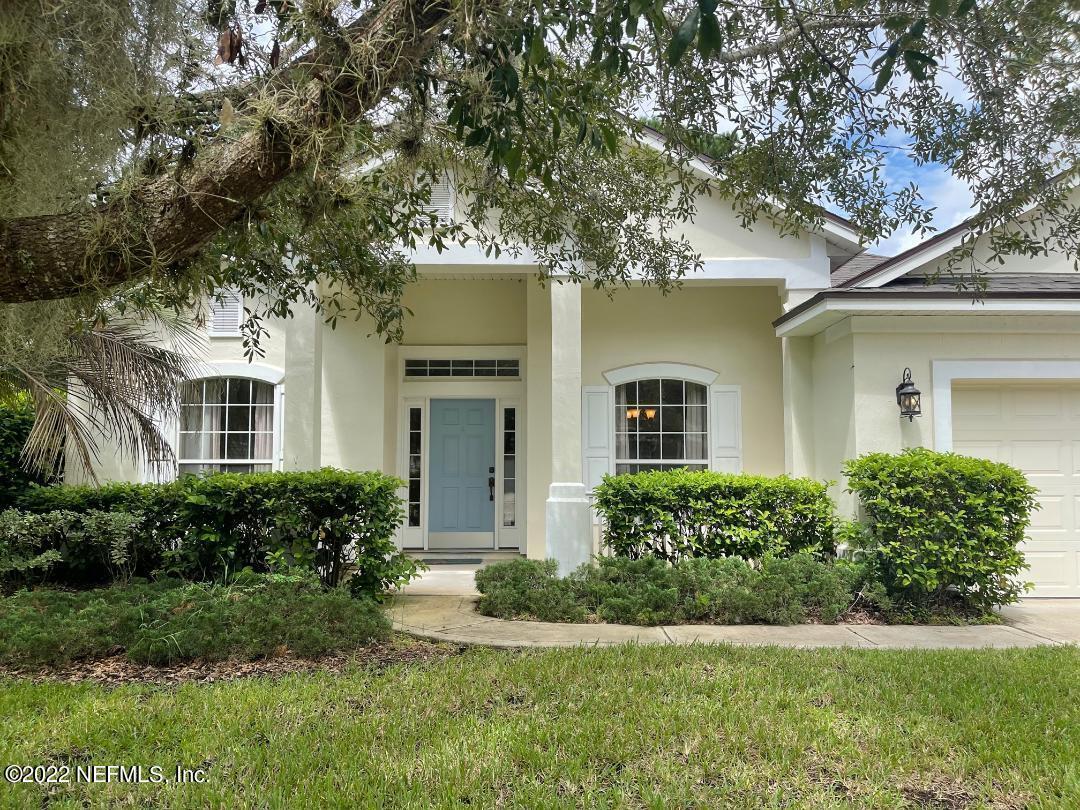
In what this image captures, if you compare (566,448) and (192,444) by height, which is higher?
(192,444)

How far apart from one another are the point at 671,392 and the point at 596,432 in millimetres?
1226

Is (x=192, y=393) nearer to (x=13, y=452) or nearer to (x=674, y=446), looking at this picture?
(x=13, y=452)

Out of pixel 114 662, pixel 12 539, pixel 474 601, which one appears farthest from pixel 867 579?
pixel 12 539

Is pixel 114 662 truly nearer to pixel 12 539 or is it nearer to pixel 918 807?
pixel 12 539

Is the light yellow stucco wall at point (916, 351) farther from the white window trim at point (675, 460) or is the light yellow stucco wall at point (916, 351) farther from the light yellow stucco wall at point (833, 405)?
the white window trim at point (675, 460)

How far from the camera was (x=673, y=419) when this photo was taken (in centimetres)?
1027

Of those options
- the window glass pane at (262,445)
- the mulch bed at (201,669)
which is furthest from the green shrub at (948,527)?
the window glass pane at (262,445)

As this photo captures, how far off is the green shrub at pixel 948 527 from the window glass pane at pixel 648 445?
3.51 meters

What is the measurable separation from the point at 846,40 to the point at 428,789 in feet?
17.9

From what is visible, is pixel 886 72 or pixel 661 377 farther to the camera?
pixel 661 377

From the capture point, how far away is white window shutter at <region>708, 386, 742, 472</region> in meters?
10.0

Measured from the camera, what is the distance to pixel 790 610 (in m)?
6.61

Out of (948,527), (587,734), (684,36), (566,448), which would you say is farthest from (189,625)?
(948,527)

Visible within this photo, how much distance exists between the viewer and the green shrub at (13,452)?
917 cm
